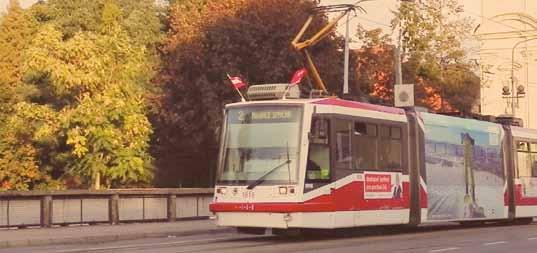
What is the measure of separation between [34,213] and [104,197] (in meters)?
2.54

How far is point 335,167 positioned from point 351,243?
1779 millimetres

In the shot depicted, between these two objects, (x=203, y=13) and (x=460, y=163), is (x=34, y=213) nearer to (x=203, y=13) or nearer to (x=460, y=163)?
(x=460, y=163)

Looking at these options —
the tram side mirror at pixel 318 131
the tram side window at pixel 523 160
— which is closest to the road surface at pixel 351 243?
the tram side mirror at pixel 318 131

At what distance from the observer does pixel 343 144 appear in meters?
22.8

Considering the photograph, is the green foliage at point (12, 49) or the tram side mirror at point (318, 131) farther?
the green foliage at point (12, 49)

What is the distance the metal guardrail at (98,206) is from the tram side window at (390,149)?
10413mm

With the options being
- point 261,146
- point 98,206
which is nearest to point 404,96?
point 98,206

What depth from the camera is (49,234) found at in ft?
85.9

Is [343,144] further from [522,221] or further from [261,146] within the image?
[522,221]

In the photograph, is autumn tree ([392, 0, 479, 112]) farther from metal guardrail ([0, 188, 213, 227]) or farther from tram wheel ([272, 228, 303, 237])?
tram wheel ([272, 228, 303, 237])

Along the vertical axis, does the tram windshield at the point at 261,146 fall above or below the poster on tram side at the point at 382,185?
above

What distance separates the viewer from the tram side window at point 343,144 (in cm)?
2256

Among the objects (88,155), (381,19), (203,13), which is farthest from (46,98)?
(381,19)

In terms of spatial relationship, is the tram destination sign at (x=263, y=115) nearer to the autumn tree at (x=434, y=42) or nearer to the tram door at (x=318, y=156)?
the tram door at (x=318, y=156)
